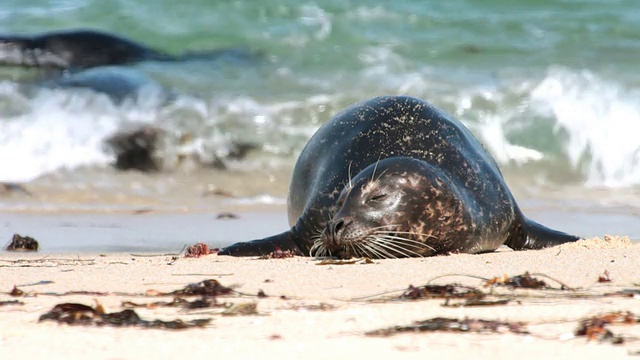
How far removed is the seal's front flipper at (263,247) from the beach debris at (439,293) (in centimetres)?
210

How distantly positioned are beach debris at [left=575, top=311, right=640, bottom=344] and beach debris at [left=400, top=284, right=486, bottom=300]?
58 centimetres

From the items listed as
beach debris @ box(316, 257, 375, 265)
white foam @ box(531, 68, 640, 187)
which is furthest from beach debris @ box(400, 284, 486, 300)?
white foam @ box(531, 68, 640, 187)

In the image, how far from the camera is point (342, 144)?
6660mm

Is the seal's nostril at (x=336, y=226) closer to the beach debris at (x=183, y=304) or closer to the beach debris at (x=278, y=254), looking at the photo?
the beach debris at (x=278, y=254)

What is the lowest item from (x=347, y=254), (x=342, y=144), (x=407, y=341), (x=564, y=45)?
(x=407, y=341)

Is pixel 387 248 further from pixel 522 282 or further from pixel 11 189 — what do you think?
pixel 11 189

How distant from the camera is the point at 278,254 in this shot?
5.98 meters

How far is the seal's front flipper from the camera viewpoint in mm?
6113

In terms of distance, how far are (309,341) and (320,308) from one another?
22.0 inches

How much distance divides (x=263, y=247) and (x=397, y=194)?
90 cm

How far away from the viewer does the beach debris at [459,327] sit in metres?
3.33

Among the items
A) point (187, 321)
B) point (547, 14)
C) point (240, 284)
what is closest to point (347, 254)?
point (240, 284)

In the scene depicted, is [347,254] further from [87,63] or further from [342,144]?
[87,63]

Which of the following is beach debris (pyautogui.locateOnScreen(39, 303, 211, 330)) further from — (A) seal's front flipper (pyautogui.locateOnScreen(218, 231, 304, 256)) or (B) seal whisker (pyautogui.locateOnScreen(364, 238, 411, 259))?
(A) seal's front flipper (pyautogui.locateOnScreen(218, 231, 304, 256))
